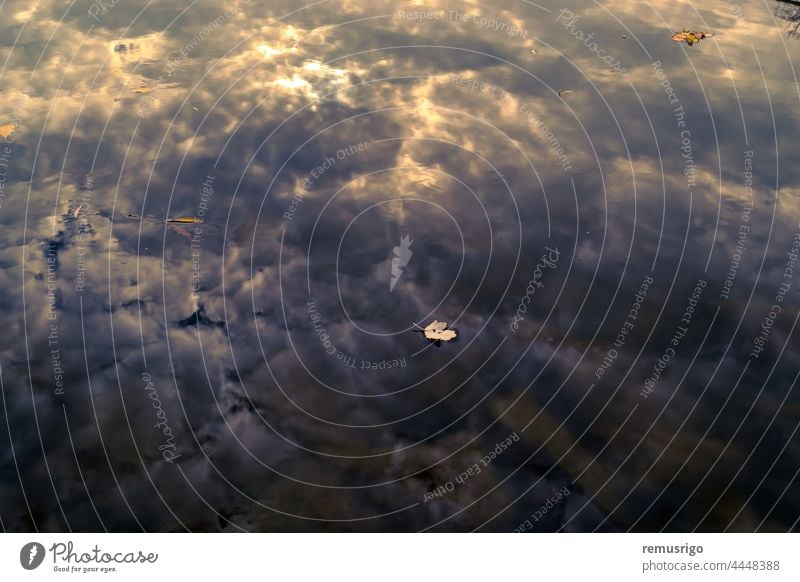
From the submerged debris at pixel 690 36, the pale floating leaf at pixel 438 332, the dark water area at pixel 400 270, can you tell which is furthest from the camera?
the submerged debris at pixel 690 36

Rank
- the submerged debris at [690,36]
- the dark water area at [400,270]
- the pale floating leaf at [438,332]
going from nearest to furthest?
the dark water area at [400,270], the pale floating leaf at [438,332], the submerged debris at [690,36]

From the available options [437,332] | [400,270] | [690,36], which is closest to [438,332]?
[437,332]

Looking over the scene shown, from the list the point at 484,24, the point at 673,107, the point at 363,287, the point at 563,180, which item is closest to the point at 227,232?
the point at 363,287

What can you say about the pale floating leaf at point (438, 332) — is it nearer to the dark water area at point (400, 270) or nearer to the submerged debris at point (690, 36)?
the dark water area at point (400, 270)

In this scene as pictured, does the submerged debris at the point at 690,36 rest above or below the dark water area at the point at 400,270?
above

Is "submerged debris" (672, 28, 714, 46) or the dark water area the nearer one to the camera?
the dark water area

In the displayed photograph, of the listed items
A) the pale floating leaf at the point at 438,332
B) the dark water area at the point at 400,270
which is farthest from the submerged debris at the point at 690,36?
the pale floating leaf at the point at 438,332

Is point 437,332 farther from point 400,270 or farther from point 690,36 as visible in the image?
point 690,36

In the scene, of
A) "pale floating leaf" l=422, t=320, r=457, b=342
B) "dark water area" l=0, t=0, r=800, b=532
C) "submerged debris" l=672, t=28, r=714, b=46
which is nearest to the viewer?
"dark water area" l=0, t=0, r=800, b=532

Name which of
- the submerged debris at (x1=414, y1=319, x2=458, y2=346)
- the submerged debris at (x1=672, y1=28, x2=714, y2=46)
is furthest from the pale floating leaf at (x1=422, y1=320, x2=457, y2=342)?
the submerged debris at (x1=672, y1=28, x2=714, y2=46)

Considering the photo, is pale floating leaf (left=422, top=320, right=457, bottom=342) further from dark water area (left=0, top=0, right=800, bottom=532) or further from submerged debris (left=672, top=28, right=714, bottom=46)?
submerged debris (left=672, top=28, right=714, bottom=46)
